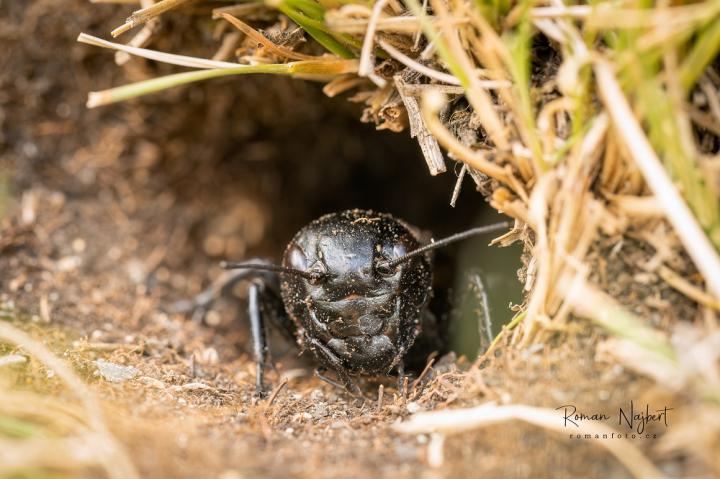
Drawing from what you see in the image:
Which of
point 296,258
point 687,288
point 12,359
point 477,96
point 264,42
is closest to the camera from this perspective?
point 687,288

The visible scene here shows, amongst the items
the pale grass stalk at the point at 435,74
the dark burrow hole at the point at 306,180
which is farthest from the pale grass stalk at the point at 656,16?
the dark burrow hole at the point at 306,180

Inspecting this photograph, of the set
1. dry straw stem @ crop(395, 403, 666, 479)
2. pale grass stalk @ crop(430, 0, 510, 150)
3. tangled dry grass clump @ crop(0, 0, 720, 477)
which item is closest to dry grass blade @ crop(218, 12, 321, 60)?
tangled dry grass clump @ crop(0, 0, 720, 477)

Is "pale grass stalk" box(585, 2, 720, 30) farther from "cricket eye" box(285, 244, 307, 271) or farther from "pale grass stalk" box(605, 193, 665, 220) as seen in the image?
"cricket eye" box(285, 244, 307, 271)

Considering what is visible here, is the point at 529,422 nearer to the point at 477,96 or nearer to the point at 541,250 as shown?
the point at 541,250

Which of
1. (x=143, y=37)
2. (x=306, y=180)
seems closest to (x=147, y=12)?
(x=143, y=37)

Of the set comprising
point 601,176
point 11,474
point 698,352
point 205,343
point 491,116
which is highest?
point 491,116

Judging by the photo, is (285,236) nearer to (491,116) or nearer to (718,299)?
(491,116)

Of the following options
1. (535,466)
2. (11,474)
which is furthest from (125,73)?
(535,466)
